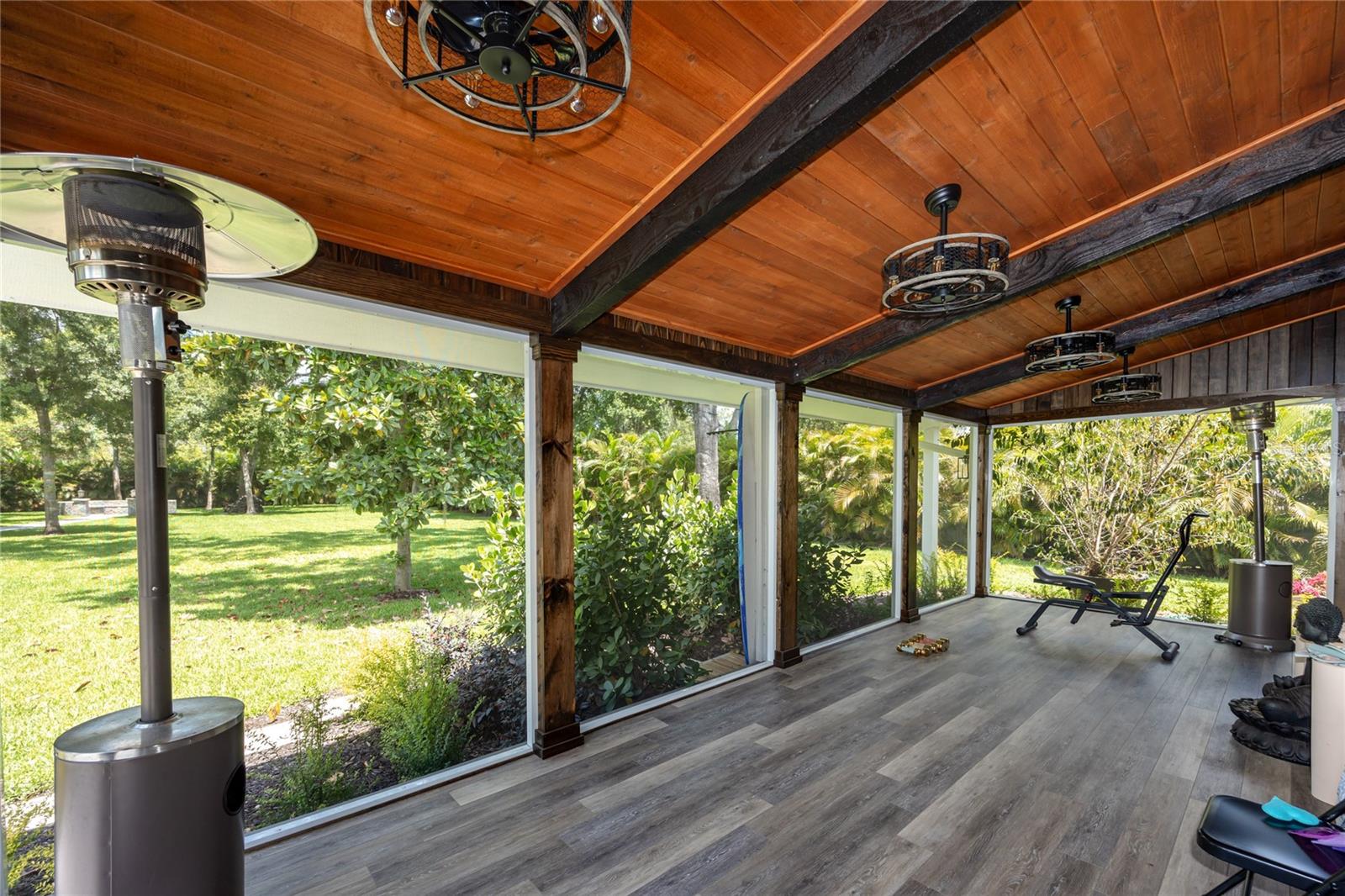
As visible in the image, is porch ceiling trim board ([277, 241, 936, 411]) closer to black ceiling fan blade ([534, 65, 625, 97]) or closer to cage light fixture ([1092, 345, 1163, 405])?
black ceiling fan blade ([534, 65, 625, 97])

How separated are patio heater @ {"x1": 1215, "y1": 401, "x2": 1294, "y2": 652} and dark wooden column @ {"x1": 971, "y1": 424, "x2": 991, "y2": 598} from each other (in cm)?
236

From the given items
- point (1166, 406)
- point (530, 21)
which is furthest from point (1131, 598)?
point (530, 21)

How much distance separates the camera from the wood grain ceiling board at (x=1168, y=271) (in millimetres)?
2990

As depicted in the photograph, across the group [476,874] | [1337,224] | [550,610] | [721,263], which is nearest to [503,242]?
[721,263]

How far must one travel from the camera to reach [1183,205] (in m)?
2.53

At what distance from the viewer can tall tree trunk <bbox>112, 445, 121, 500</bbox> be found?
1.99 metres

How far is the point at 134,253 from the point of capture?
1.31m

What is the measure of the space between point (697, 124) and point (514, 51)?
3.21 ft

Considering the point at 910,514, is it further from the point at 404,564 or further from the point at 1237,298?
the point at 404,564

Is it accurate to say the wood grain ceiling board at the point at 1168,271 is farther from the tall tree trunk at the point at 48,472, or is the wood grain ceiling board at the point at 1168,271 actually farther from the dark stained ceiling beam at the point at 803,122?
the tall tree trunk at the point at 48,472

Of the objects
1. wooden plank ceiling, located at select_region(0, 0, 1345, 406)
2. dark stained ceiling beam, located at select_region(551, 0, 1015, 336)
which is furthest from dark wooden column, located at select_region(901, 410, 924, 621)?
dark stained ceiling beam, located at select_region(551, 0, 1015, 336)

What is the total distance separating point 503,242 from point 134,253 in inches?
51.7

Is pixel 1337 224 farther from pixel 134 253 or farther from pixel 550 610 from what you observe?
pixel 134 253

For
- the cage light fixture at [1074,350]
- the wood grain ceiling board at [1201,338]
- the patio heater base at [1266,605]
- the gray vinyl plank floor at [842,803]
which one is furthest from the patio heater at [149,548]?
the patio heater base at [1266,605]
